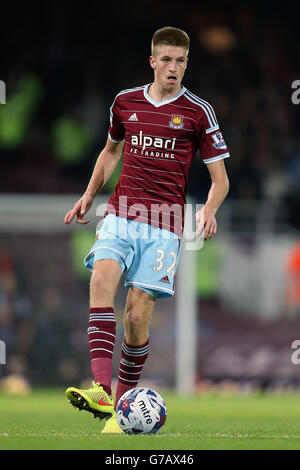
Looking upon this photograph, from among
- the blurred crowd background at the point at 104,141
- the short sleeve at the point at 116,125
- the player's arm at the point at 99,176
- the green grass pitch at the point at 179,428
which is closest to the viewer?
the green grass pitch at the point at 179,428

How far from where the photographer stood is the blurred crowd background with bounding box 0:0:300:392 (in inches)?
429

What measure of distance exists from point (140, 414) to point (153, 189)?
49.4 inches

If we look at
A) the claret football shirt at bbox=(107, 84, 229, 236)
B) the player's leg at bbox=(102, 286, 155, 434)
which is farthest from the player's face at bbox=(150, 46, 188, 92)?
the player's leg at bbox=(102, 286, 155, 434)

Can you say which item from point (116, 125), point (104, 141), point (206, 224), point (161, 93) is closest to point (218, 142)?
point (161, 93)

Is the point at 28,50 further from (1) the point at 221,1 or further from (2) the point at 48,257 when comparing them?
(2) the point at 48,257

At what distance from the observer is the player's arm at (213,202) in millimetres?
5008

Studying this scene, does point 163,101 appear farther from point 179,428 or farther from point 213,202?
point 179,428

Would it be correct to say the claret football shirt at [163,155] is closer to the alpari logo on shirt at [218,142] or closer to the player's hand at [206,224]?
the alpari logo on shirt at [218,142]

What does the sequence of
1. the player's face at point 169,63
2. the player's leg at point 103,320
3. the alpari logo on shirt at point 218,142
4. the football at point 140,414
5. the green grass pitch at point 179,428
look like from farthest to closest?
the alpari logo on shirt at point 218,142
the player's face at point 169,63
the player's leg at point 103,320
the football at point 140,414
the green grass pitch at point 179,428

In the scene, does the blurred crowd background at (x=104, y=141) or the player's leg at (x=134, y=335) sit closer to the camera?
the player's leg at (x=134, y=335)

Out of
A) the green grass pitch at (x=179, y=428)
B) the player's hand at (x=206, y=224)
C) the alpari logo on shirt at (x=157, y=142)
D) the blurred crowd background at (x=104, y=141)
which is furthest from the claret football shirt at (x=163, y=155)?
the blurred crowd background at (x=104, y=141)

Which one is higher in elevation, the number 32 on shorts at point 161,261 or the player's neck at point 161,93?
the player's neck at point 161,93

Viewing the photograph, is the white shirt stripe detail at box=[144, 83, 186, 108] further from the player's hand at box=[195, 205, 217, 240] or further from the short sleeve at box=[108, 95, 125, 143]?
the player's hand at box=[195, 205, 217, 240]

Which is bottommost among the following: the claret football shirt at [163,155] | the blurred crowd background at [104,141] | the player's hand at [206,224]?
the blurred crowd background at [104,141]
